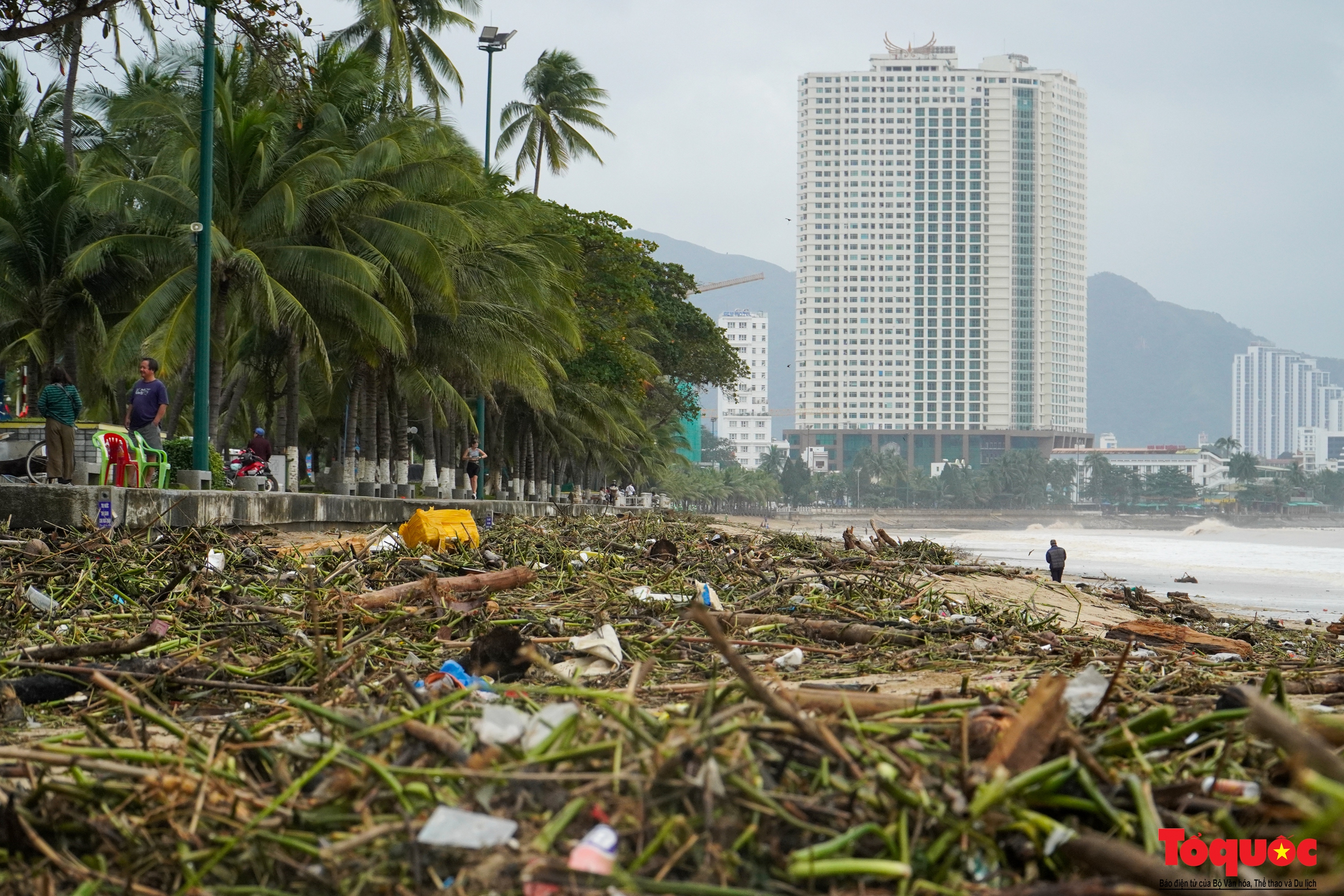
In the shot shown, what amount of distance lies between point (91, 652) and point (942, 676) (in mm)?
2791

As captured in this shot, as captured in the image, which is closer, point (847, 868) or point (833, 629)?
point (847, 868)

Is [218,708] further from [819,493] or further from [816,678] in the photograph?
[819,493]

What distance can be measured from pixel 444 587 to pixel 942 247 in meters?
Answer: 178

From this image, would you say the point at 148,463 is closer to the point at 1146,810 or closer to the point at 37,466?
the point at 37,466

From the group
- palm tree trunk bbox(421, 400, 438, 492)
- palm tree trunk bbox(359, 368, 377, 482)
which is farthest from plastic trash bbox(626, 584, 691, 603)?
palm tree trunk bbox(421, 400, 438, 492)

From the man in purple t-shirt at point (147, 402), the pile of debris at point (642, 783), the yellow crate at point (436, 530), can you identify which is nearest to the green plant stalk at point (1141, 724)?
the pile of debris at point (642, 783)

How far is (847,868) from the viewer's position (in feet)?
5.49

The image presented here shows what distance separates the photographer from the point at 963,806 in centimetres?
185

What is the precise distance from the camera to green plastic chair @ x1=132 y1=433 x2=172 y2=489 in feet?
36.8

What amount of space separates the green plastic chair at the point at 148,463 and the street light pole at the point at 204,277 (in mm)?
514

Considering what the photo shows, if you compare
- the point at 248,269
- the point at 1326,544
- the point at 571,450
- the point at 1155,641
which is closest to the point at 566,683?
the point at 1155,641

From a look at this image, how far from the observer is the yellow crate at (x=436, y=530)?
7812 mm

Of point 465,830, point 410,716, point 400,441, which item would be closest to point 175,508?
point 410,716

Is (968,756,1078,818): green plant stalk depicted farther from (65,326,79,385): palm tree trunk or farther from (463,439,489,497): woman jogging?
(463,439,489,497): woman jogging
